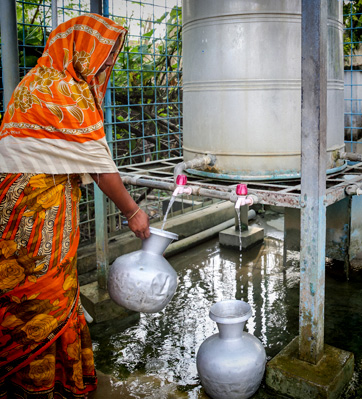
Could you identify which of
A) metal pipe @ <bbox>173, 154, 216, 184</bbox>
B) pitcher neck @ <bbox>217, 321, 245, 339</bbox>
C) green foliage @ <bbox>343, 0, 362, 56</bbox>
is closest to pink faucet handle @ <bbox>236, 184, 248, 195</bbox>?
pitcher neck @ <bbox>217, 321, 245, 339</bbox>

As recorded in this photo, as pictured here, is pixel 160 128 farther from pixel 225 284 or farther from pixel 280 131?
pixel 280 131

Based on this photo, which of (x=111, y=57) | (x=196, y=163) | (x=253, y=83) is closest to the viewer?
(x=111, y=57)

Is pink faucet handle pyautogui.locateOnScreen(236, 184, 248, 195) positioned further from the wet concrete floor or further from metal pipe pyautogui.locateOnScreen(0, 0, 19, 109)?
metal pipe pyautogui.locateOnScreen(0, 0, 19, 109)

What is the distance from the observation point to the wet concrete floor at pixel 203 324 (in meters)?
2.75

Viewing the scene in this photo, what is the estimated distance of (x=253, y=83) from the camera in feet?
10.1

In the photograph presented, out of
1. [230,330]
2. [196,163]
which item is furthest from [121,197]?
[196,163]

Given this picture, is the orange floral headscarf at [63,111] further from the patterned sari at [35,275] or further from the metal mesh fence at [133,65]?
the metal mesh fence at [133,65]

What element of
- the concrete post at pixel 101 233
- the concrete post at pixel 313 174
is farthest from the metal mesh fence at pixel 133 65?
the concrete post at pixel 313 174

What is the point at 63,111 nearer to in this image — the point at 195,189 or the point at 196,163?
the point at 195,189

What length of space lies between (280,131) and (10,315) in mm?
2007

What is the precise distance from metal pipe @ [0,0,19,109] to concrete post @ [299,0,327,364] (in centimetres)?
173

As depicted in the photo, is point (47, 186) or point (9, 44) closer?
point (47, 186)

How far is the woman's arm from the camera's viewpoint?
87.9 inches

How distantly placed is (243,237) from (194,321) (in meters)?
1.73
